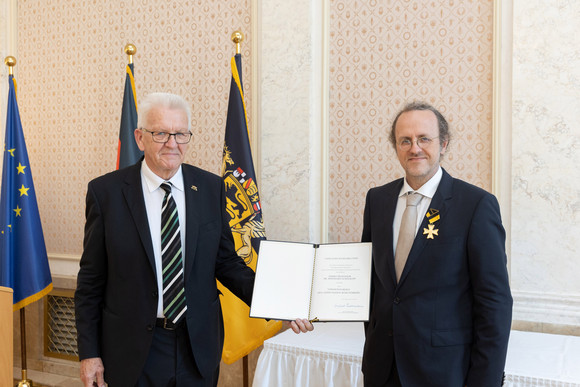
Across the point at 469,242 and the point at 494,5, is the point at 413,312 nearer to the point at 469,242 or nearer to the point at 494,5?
the point at 469,242

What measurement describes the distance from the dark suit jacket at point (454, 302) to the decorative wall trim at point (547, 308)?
61.7 inches

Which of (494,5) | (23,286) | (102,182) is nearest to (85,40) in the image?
(23,286)

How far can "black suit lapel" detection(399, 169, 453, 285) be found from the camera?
5.80 ft

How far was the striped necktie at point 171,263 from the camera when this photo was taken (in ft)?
6.26

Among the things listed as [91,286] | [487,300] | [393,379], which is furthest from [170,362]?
[487,300]

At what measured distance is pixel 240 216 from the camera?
336 centimetres

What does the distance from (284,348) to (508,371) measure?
1102 millimetres

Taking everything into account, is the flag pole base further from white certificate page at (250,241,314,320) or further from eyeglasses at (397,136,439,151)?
eyeglasses at (397,136,439,151)

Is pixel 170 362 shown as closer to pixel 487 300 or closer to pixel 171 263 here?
pixel 171 263

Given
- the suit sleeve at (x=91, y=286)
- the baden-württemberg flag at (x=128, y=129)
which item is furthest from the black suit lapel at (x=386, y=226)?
the baden-württemberg flag at (x=128, y=129)

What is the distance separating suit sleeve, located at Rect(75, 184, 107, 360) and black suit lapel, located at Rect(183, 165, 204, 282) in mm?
327

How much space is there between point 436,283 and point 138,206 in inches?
44.9

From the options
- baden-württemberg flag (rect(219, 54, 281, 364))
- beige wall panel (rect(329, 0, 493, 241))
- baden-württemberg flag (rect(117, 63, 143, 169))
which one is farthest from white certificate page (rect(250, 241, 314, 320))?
baden-württemberg flag (rect(117, 63, 143, 169))

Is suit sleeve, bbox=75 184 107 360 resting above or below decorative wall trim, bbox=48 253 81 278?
above
